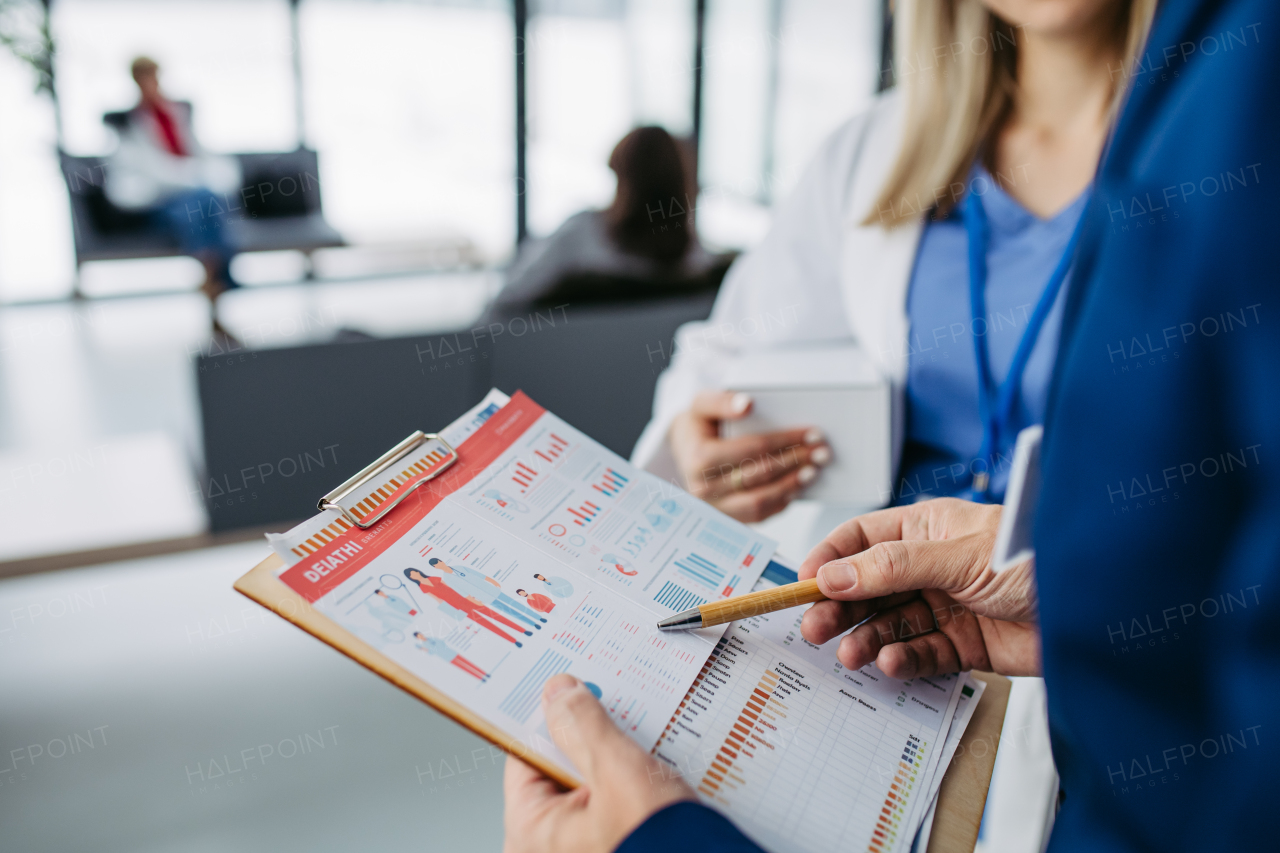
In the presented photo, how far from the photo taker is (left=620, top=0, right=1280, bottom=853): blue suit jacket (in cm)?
38

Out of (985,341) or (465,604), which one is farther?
(985,341)

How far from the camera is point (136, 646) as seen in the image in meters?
1.34

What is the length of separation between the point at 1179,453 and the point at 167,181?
18.2 feet

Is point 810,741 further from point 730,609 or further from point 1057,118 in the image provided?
point 1057,118

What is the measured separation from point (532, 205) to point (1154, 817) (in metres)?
5.95

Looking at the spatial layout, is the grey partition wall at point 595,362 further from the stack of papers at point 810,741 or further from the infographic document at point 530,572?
the stack of papers at point 810,741

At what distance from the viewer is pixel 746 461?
106 centimetres

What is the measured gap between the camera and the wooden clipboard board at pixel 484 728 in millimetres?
518

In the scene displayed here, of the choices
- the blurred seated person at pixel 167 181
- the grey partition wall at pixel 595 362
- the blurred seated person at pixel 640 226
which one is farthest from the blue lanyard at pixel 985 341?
the blurred seated person at pixel 167 181

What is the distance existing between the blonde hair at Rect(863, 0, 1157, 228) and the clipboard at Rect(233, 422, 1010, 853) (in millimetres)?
630

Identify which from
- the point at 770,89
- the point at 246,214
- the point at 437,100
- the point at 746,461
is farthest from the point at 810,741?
the point at 770,89

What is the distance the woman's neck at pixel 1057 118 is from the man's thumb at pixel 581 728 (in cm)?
83

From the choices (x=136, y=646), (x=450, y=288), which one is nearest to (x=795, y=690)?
(x=136, y=646)

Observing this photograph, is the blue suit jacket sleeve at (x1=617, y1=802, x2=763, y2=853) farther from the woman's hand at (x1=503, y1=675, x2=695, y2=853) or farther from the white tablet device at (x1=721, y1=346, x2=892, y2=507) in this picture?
the white tablet device at (x1=721, y1=346, x2=892, y2=507)
